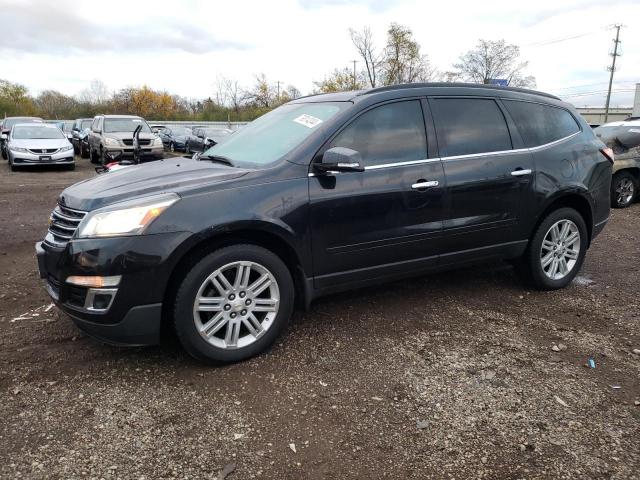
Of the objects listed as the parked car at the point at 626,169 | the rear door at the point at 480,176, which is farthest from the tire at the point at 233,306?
the parked car at the point at 626,169

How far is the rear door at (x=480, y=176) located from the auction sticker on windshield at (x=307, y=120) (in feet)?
3.13

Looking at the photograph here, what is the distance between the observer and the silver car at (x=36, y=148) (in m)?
14.9

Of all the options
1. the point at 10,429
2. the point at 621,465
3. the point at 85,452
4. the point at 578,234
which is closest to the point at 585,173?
the point at 578,234

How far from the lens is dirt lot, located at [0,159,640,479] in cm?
241

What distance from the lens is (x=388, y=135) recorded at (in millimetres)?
3742

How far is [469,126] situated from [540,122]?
901 mm

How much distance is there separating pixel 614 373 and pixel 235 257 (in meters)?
2.53

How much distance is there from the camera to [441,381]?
3.11 meters

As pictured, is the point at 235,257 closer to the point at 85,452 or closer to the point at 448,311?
the point at 85,452

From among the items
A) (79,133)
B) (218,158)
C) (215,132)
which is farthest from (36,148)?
(218,158)

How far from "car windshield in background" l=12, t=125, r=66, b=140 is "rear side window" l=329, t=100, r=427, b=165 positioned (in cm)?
1524

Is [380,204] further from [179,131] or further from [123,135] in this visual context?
[179,131]

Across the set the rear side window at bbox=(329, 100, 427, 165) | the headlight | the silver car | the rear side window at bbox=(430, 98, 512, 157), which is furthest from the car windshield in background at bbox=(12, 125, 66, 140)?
the rear side window at bbox=(430, 98, 512, 157)

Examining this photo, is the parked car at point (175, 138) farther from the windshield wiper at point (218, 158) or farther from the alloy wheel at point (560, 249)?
the alloy wheel at point (560, 249)
